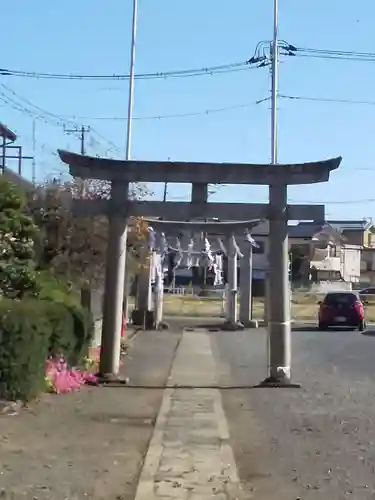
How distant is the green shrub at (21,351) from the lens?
40.2 ft

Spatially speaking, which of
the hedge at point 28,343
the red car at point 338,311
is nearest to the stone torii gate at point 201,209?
the hedge at point 28,343

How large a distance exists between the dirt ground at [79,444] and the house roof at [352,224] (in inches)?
4300

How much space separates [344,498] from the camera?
7891mm

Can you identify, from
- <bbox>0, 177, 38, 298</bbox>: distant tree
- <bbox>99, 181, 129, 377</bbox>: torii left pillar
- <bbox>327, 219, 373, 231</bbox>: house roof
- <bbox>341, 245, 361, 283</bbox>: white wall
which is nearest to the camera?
<bbox>99, 181, 129, 377</bbox>: torii left pillar

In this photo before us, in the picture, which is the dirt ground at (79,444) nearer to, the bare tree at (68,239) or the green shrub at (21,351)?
the green shrub at (21,351)

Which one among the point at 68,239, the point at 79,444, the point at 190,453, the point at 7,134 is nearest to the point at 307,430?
the point at 190,453

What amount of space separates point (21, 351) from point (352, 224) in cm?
11760

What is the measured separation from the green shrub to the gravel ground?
280 cm

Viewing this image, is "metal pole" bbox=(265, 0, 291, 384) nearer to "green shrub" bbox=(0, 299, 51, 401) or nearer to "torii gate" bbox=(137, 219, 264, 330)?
"green shrub" bbox=(0, 299, 51, 401)

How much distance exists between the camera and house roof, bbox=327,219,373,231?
403ft

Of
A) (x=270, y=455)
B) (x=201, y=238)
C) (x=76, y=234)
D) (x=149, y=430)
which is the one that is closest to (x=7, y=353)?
(x=149, y=430)

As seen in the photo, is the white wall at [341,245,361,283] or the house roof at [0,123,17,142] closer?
the house roof at [0,123,17,142]

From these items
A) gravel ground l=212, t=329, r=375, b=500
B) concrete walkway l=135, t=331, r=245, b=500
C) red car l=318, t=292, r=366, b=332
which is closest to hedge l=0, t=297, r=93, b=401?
concrete walkway l=135, t=331, r=245, b=500

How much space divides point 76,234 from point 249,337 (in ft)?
35.3
